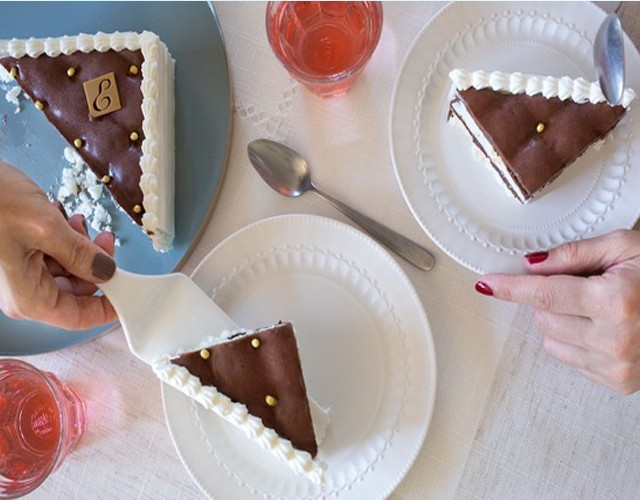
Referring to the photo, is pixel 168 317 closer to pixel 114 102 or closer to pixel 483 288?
pixel 114 102

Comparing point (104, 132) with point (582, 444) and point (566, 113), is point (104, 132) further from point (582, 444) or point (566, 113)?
point (582, 444)

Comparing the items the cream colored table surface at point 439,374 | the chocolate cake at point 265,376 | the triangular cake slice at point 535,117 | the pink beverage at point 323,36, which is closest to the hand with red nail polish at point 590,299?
the cream colored table surface at point 439,374

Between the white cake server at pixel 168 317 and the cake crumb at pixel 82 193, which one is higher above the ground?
the cake crumb at pixel 82 193

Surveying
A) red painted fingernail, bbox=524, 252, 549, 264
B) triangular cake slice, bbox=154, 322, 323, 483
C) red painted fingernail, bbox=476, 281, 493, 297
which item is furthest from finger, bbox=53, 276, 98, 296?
red painted fingernail, bbox=524, 252, 549, 264

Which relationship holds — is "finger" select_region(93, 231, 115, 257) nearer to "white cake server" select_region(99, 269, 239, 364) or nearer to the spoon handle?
"white cake server" select_region(99, 269, 239, 364)

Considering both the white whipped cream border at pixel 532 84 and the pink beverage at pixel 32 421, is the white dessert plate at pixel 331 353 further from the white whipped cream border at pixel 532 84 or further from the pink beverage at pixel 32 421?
the white whipped cream border at pixel 532 84

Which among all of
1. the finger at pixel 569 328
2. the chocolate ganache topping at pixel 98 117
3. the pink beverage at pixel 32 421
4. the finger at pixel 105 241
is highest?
the chocolate ganache topping at pixel 98 117
